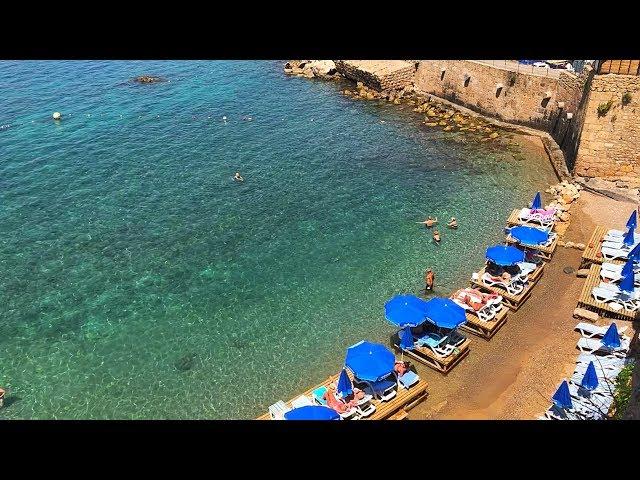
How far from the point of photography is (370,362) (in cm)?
1593

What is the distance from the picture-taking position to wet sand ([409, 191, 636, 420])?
628 inches

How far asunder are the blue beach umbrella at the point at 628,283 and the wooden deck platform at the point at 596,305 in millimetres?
782

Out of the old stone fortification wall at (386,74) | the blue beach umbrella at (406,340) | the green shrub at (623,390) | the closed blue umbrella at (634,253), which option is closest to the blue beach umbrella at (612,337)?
the green shrub at (623,390)

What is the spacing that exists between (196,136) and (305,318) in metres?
20.7

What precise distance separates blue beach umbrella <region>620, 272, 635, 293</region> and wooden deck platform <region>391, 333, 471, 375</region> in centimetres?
604

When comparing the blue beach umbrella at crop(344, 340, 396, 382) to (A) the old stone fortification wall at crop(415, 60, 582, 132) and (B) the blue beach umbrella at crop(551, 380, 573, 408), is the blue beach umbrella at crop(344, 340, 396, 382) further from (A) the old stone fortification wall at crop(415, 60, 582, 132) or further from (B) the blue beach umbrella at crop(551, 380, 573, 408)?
(A) the old stone fortification wall at crop(415, 60, 582, 132)

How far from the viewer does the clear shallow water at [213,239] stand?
58.2 ft

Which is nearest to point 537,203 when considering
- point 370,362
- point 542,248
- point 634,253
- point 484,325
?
point 542,248

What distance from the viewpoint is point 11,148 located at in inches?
1364

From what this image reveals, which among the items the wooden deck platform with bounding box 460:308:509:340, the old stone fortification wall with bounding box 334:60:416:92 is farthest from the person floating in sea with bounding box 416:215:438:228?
the old stone fortification wall with bounding box 334:60:416:92

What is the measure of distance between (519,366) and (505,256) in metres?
4.44

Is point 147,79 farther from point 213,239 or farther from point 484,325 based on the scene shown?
point 484,325

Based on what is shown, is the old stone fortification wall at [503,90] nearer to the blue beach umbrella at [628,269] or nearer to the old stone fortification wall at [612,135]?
the old stone fortification wall at [612,135]
